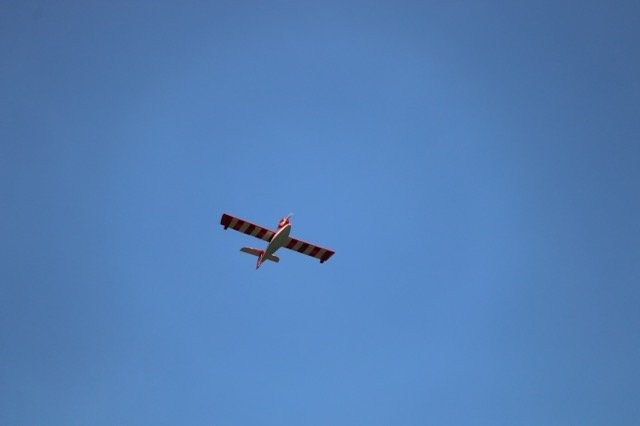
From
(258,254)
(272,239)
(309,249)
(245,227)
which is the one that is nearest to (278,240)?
(272,239)

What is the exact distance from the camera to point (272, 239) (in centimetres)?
4766

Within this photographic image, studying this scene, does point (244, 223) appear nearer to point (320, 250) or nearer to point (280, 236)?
point (280, 236)

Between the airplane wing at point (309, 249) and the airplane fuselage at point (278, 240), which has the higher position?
the airplane wing at point (309, 249)

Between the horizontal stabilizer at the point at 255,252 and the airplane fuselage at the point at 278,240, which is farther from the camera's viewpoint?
the horizontal stabilizer at the point at 255,252

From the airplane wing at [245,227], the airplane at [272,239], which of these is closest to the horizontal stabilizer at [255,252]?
Answer: the airplane at [272,239]

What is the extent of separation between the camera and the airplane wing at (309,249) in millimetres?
→ 49219

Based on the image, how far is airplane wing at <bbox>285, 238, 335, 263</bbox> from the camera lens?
49.2 meters

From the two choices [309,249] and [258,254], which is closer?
[309,249]

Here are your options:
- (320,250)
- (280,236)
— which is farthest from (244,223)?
(320,250)

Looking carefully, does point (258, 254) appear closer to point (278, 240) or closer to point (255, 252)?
point (255, 252)

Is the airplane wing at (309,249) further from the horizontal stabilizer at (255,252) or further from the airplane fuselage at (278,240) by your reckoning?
the horizontal stabilizer at (255,252)

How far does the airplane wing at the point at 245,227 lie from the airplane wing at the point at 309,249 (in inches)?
81.8

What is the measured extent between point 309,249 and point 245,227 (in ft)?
16.5

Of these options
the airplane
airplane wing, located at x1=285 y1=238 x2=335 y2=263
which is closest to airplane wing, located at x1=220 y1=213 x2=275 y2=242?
the airplane
